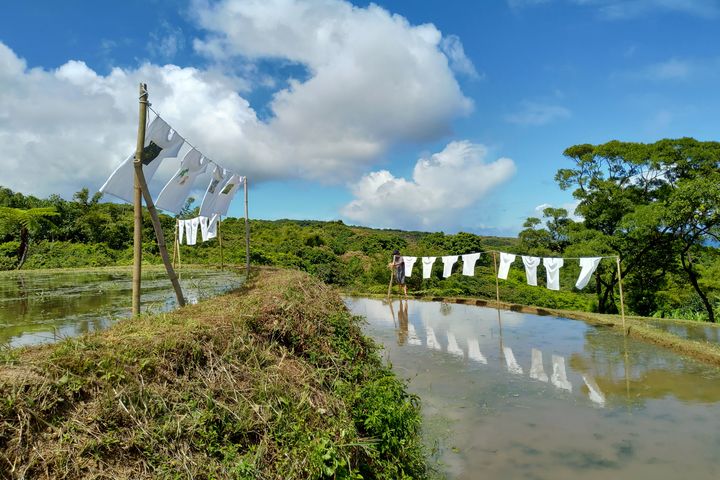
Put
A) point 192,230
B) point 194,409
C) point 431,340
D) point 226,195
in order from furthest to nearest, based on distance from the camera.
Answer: point 192,230 → point 226,195 → point 431,340 → point 194,409

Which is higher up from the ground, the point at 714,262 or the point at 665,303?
the point at 714,262

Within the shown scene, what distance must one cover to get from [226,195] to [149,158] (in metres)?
4.54

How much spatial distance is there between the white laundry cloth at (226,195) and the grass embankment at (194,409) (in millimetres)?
5529

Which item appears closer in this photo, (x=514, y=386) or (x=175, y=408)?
(x=175, y=408)

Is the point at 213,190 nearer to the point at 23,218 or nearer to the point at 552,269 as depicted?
the point at 552,269

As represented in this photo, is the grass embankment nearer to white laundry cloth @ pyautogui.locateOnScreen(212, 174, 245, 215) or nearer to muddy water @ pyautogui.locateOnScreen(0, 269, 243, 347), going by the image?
muddy water @ pyautogui.locateOnScreen(0, 269, 243, 347)

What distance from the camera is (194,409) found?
11.0 ft

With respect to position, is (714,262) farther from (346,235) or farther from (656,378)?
(346,235)

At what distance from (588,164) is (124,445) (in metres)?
18.4

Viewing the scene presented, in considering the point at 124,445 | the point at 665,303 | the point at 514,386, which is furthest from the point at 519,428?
the point at 665,303

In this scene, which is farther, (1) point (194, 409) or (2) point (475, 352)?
(2) point (475, 352)

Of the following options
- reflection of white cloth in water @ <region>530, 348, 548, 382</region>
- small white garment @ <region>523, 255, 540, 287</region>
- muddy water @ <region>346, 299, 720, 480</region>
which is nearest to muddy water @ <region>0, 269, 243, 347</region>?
muddy water @ <region>346, 299, 720, 480</region>

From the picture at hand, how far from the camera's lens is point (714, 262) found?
50.0 feet

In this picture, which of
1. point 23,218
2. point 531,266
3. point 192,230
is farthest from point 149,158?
point 23,218
